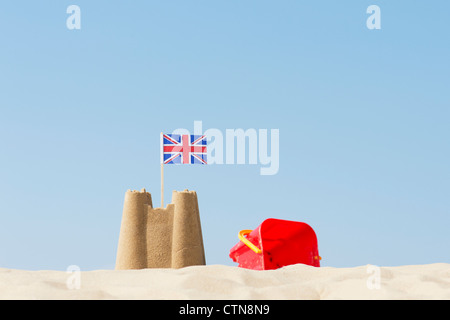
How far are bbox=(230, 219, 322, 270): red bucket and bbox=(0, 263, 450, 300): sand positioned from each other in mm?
1824

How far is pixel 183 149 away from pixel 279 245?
2620 millimetres

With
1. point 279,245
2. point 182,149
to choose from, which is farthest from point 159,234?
point 279,245

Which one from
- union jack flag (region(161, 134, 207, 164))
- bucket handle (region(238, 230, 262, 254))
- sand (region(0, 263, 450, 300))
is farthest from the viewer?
union jack flag (region(161, 134, 207, 164))

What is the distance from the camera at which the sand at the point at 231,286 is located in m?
3.90

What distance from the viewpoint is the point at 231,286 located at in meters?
4.22

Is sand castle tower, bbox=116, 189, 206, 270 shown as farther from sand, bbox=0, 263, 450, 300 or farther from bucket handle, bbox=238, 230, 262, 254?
sand, bbox=0, 263, 450, 300

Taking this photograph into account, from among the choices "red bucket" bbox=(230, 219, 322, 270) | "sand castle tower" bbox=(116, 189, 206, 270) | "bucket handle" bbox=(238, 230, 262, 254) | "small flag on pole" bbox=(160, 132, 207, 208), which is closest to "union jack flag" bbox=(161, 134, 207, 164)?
"small flag on pole" bbox=(160, 132, 207, 208)

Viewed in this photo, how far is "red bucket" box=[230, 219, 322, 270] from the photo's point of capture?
7.34 m

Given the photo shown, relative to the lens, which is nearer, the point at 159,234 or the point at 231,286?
the point at 231,286

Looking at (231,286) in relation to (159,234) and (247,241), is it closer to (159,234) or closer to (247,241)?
(247,241)

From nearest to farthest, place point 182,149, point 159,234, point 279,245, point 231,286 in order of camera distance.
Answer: point 231,286 < point 279,245 < point 159,234 < point 182,149

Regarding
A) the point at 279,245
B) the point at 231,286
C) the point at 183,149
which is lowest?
the point at 279,245

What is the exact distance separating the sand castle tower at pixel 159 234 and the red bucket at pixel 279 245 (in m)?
1.01
